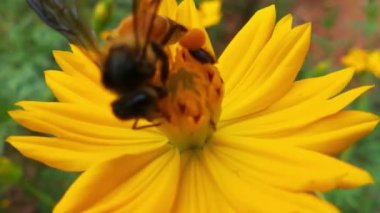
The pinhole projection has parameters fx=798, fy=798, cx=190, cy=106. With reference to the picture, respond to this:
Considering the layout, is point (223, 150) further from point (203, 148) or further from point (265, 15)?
point (265, 15)

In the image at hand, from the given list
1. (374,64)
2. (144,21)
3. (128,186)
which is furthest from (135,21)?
(374,64)

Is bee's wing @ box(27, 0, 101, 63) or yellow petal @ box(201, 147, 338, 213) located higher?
bee's wing @ box(27, 0, 101, 63)

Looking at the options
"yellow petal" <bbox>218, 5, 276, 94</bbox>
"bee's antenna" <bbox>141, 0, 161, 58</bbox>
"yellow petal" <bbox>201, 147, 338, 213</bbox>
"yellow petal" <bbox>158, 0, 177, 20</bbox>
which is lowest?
"yellow petal" <bbox>201, 147, 338, 213</bbox>

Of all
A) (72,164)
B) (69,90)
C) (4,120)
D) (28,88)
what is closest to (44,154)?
(72,164)

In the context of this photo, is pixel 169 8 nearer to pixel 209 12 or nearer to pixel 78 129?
pixel 78 129

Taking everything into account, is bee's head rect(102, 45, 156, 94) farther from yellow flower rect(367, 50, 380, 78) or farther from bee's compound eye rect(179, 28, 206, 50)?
yellow flower rect(367, 50, 380, 78)

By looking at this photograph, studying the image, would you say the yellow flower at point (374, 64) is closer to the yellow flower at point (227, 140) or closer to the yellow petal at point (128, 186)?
the yellow flower at point (227, 140)

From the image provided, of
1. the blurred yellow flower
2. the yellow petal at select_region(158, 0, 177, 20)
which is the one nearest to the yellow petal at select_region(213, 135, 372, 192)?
the yellow petal at select_region(158, 0, 177, 20)

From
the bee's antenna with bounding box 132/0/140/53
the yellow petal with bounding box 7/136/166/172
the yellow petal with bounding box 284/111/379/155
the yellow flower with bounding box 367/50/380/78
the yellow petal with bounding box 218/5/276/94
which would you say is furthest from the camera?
the yellow flower with bounding box 367/50/380/78
